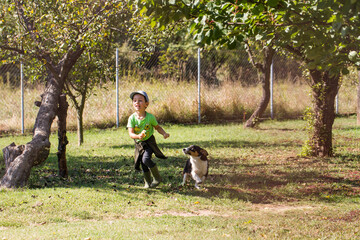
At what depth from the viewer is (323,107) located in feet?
32.1

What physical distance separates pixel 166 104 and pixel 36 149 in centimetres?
1004

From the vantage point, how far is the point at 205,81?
59.7 ft

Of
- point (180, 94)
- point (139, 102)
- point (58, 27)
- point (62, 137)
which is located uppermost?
point (58, 27)

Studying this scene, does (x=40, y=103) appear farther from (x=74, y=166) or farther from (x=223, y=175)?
(x=223, y=175)

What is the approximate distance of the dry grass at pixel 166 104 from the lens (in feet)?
54.0

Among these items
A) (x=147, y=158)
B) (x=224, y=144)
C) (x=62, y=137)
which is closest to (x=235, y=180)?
(x=147, y=158)

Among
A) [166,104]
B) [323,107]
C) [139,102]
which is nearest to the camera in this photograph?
[139,102]

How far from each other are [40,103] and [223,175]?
3513 mm

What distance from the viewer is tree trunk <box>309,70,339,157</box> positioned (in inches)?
381

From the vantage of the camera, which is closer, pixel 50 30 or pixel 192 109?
pixel 50 30

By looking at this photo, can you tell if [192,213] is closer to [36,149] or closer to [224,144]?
[36,149]

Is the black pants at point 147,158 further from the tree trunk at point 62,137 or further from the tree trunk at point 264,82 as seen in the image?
the tree trunk at point 264,82

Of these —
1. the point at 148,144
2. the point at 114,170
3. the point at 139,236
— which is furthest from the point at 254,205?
the point at 114,170

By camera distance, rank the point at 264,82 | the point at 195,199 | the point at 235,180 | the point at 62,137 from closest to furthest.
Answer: the point at 195,199 → the point at 62,137 → the point at 235,180 → the point at 264,82
